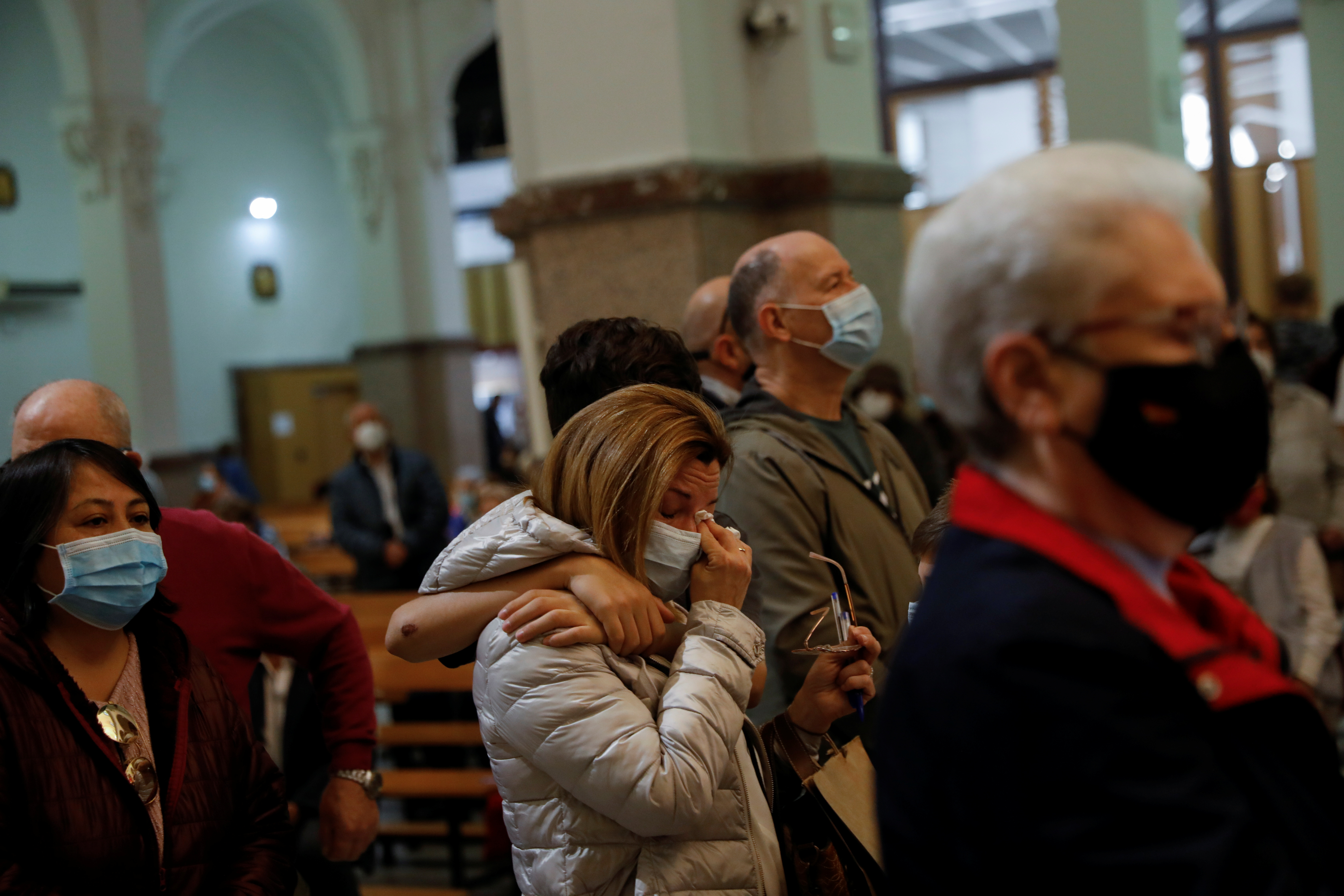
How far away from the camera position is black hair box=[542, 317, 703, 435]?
221 cm

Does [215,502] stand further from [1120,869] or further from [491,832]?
[1120,869]

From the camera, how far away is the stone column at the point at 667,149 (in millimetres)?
4191

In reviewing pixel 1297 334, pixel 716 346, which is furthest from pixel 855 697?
pixel 1297 334

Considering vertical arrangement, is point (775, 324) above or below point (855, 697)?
above

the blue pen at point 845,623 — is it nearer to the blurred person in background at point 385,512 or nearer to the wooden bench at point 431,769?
the wooden bench at point 431,769

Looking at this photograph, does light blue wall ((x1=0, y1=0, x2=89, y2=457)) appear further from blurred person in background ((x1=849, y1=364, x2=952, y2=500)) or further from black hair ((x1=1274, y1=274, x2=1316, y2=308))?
black hair ((x1=1274, y1=274, x2=1316, y2=308))

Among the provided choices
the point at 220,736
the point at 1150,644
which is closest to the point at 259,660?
the point at 220,736

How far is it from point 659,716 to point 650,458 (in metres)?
0.37

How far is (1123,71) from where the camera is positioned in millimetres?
5414

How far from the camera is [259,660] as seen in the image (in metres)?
2.83

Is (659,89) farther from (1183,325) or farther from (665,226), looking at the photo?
(1183,325)

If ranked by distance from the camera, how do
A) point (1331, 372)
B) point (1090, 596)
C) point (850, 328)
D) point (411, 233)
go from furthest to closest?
point (411, 233) < point (1331, 372) < point (850, 328) < point (1090, 596)

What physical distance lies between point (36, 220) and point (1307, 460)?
12.9 meters

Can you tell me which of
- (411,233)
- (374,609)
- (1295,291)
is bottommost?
(374,609)
